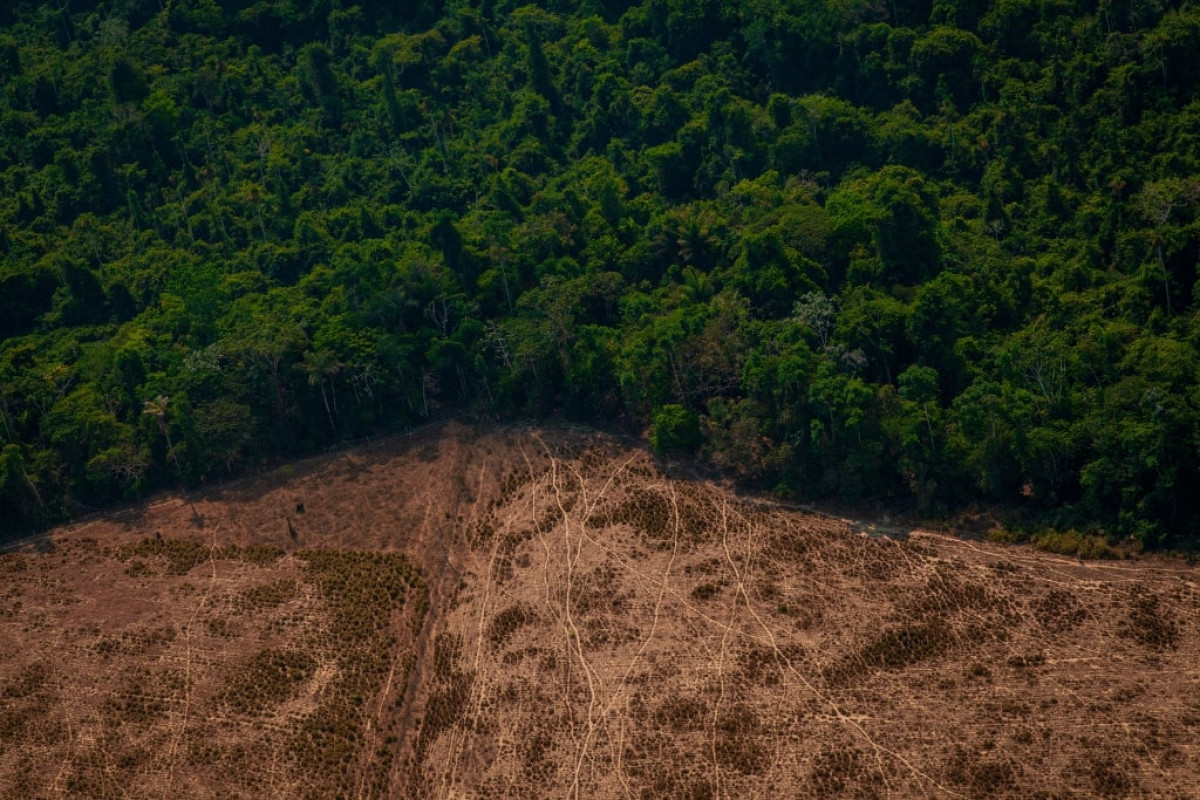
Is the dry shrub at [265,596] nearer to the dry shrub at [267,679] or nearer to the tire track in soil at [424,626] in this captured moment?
the dry shrub at [267,679]

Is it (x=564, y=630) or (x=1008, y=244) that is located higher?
(x=1008, y=244)

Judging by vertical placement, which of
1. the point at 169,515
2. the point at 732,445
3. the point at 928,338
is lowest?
the point at 169,515

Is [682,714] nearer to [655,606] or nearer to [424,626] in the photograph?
[655,606]

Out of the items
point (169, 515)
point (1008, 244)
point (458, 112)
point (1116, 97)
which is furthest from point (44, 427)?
point (1116, 97)

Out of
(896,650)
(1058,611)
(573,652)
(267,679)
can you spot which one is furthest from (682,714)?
(267,679)

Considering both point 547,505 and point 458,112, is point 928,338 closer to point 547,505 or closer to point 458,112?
point 547,505

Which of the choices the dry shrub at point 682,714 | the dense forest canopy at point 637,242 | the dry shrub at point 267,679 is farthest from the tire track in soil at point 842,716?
the dry shrub at point 267,679
